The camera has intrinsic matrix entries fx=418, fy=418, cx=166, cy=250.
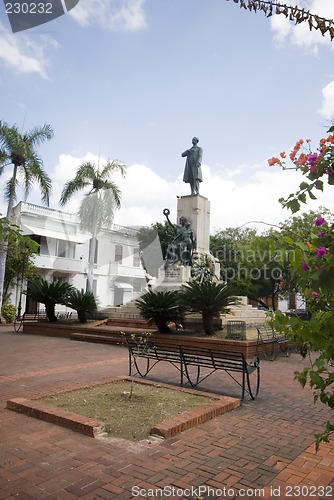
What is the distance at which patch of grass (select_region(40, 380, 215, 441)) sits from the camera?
4.95m

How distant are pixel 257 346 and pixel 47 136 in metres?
17.2

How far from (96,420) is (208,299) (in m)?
7.49

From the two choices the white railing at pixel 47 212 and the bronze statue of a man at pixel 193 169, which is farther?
the white railing at pixel 47 212

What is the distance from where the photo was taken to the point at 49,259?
31.6 meters

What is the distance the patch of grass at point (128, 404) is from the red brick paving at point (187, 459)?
1.34ft

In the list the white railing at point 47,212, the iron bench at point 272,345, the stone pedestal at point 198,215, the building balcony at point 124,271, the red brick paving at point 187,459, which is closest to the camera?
the red brick paving at point 187,459

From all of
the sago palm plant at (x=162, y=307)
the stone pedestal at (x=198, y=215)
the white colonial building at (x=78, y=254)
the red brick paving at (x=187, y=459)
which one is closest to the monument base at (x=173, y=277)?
the stone pedestal at (x=198, y=215)

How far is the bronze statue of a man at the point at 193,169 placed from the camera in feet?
65.7

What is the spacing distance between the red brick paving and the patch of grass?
1.34ft

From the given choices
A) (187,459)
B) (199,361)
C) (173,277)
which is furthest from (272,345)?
(187,459)

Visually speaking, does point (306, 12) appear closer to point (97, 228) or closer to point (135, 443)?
point (135, 443)

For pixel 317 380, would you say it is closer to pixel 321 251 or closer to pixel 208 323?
pixel 321 251

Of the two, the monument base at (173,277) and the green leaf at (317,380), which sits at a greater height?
the monument base at (173,277)

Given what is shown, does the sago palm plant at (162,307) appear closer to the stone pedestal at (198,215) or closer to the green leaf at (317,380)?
the stone pedestal at (198,215)
